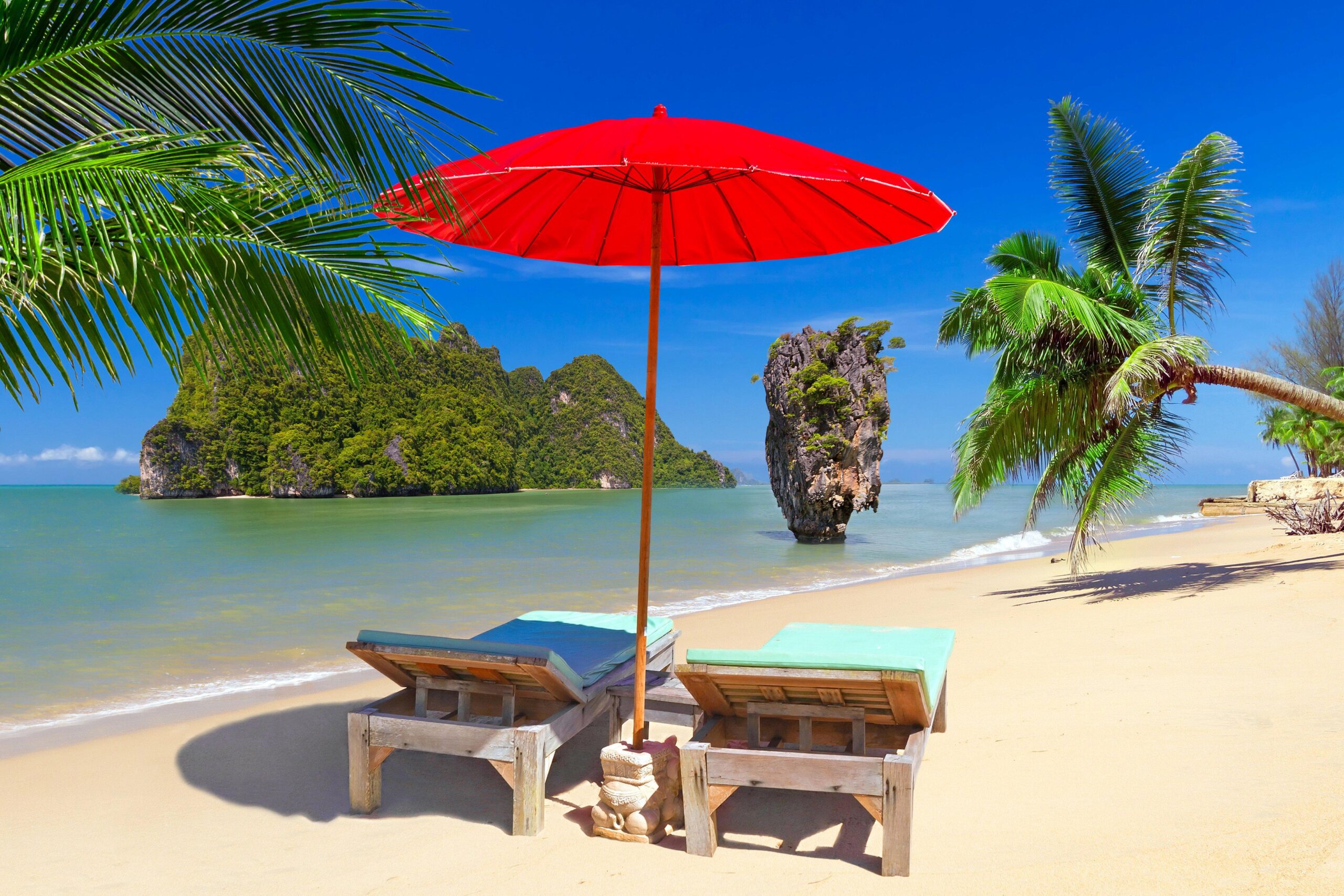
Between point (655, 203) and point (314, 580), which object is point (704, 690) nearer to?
point (655, 203)

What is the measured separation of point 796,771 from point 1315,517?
48.2ft

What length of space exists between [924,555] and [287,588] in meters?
13.6

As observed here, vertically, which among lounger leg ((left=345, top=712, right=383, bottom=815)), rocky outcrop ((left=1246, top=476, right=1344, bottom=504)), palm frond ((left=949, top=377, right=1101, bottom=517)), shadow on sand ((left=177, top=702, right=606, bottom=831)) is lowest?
shadow on sand ((left=177, top=702, right=606, bottom=831))

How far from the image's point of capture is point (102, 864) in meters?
3.01

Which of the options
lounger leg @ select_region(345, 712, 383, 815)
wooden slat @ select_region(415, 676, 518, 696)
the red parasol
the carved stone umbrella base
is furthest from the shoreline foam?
the red parasol

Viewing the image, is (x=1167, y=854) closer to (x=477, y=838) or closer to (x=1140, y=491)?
(x=477, y=838)

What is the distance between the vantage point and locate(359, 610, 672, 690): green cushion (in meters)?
3.07

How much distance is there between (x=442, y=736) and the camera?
3039 mm

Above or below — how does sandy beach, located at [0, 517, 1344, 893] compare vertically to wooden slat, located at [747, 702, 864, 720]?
below

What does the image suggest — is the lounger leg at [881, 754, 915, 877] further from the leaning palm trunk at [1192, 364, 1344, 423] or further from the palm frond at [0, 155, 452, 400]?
the leaning palm trunk at [1192, 364, 1344, 423]

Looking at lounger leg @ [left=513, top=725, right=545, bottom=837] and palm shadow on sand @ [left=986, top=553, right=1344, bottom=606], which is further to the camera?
palm shadow on sand @ [left=986, top=553, right=1344, bottom=606]

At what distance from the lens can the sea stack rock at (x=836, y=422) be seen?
76.2 ft

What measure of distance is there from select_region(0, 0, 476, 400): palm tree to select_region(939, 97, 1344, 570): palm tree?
23.4 ft

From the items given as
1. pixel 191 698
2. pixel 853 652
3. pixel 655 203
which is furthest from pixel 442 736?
pixel 191 698
